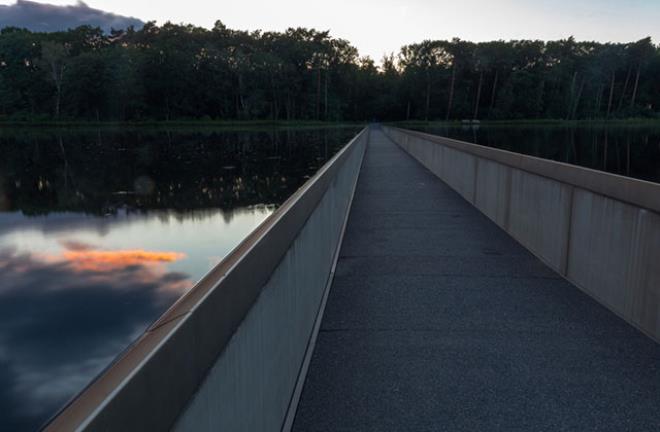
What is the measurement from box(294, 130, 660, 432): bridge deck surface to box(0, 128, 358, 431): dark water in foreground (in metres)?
4.71

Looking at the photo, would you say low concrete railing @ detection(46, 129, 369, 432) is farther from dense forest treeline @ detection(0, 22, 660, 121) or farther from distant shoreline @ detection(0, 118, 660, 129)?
dense forest treeline @ detection(0, 22, 660, 121)

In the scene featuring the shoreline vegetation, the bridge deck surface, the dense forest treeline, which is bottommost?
the bridge deck surface

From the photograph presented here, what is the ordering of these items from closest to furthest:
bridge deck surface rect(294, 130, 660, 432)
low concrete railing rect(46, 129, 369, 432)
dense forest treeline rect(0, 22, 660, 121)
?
low concrete railing rect(46, 129, 369, 432), bridge deck surface rect(294, 130, 660, 432), dense forest treeline rect(0, 22, 660, 121)

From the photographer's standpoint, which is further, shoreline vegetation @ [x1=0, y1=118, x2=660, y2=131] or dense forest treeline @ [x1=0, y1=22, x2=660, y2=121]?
dense forest treeline @ [x1=0, y1=22, x2=660, y2=121]

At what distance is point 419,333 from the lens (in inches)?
210

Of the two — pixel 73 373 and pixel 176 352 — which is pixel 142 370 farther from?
pixel 73 373

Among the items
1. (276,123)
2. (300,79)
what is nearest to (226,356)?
(276,123)

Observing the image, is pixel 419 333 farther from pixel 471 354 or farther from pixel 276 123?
pixel 276 123

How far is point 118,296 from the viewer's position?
1327 cm

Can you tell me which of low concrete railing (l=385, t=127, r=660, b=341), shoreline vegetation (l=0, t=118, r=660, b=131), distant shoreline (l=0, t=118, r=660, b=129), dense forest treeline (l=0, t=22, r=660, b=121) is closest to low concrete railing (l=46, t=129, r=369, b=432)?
low concrete railing (l=385, t=127, r=660, b=341)

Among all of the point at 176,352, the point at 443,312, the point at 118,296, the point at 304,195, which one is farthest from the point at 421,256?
the point at 118,296

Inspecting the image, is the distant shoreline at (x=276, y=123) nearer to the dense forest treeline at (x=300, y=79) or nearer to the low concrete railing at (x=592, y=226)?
the dense forest treeline at (x=300, y=79)

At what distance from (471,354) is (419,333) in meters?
0.64

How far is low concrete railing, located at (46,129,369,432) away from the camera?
4.74 ft
